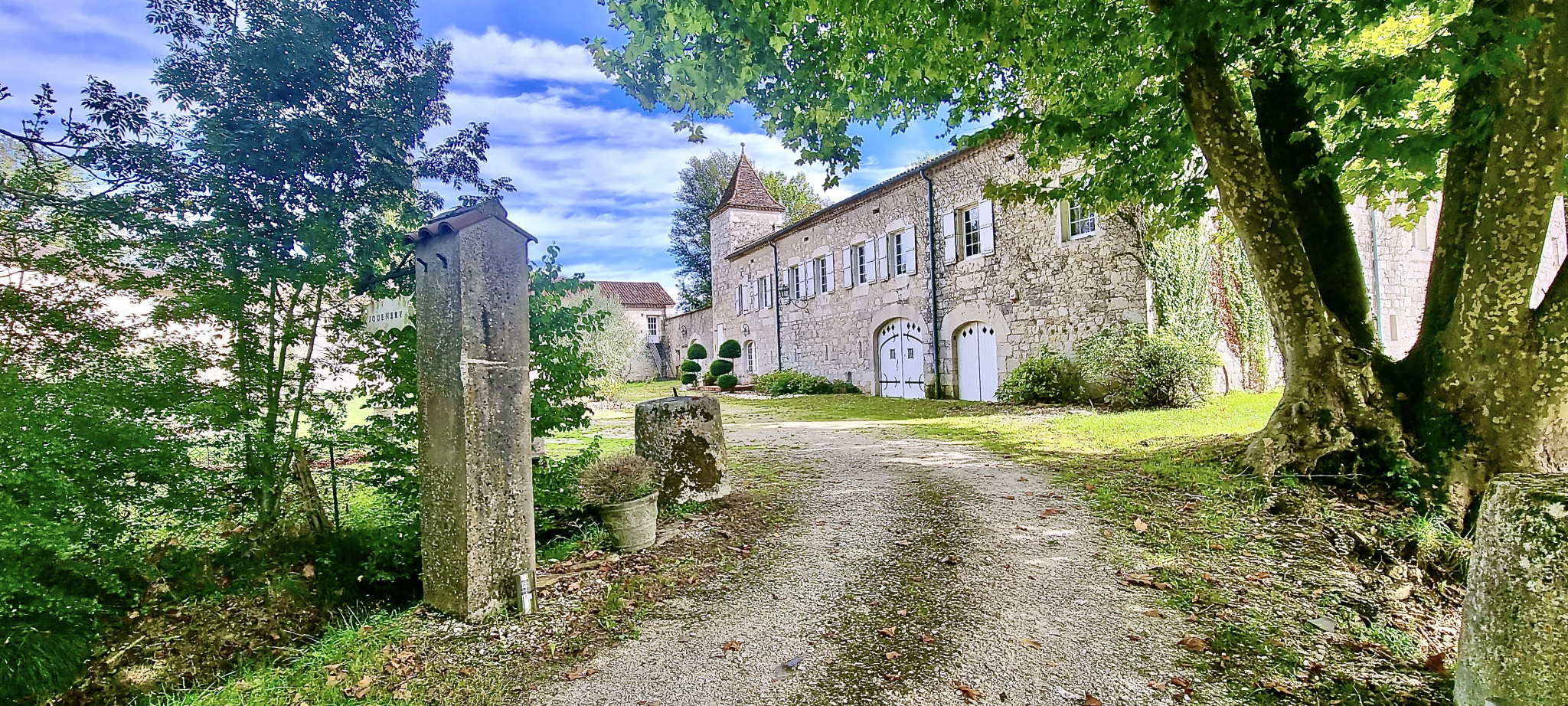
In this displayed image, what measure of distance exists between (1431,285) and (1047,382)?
6.61m

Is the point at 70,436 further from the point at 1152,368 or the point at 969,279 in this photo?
the point at 969,279

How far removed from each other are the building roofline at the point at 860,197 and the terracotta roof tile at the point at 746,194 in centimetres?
192

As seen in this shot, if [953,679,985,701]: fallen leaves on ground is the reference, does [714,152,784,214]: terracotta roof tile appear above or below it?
above

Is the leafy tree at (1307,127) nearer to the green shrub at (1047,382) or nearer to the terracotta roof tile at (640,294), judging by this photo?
the green shrub at (1047,382)

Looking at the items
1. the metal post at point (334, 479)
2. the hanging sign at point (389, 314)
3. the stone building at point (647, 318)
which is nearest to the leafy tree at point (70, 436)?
the metal post at point (334, 479)

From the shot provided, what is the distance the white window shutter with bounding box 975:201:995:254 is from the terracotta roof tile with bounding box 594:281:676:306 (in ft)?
80.2

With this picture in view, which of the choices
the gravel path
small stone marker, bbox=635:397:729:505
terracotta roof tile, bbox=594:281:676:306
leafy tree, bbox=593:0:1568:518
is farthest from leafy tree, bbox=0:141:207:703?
terracotta roof tile, bbox=594:281:676:306

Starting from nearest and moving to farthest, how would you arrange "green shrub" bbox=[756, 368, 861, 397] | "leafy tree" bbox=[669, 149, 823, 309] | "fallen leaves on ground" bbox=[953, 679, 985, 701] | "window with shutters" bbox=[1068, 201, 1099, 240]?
1. "fallen leaves on ground" bbox=[953, 679, 985, 701]
2. "window with shutters" bbox=[1068, 201, 1099, 240]
3. "green shrub" bbox=[756, 368, 861, 397]
4. "leafy tree" bbox=[669, 149, 823, 309]

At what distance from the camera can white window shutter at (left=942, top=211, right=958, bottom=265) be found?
13.7 meters

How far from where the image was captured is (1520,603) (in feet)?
7.07

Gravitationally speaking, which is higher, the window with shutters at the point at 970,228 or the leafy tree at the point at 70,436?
the window with shutters at the point at 970,228

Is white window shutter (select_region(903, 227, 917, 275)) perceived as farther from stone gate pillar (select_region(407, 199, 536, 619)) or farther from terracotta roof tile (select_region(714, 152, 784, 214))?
stone gate pillar (select_region(407, 199, 536, 619))

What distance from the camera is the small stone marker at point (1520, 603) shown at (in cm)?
208

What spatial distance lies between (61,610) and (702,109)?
4.32 m
